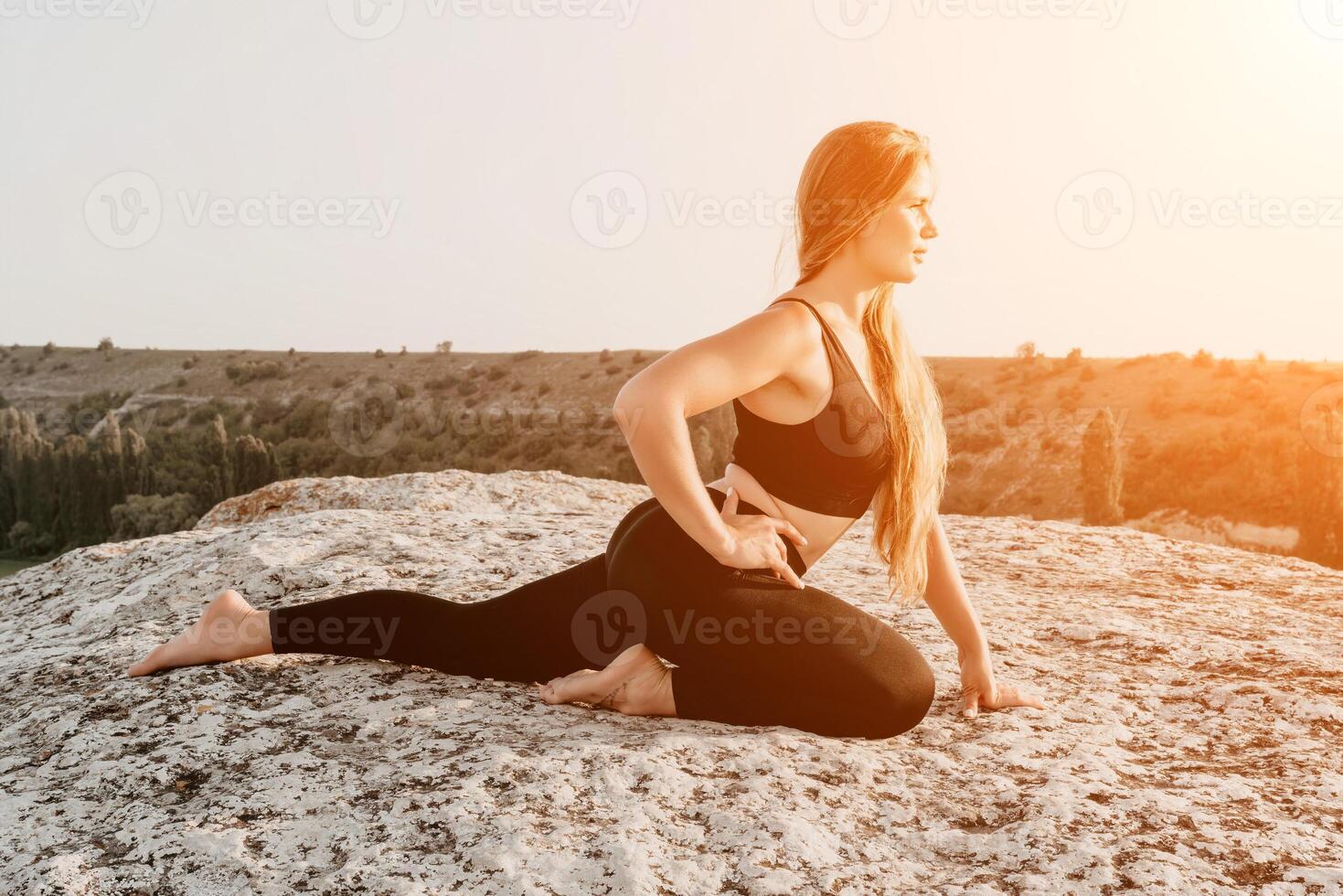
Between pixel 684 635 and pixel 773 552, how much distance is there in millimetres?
356

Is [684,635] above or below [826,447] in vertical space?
below

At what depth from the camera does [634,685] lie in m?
2.86

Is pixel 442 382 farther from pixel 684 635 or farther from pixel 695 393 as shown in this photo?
pixel 695 393

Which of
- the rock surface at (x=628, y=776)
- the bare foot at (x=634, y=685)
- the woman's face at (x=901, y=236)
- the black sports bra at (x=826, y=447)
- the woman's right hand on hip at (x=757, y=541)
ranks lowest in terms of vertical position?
the rock surface at (x=628, y=776)

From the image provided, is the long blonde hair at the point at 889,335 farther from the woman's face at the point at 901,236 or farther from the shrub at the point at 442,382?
the shrub at the point at 442,382

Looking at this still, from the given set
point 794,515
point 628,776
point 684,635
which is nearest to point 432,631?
point 684,635

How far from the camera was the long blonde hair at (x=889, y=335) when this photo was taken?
113 inches

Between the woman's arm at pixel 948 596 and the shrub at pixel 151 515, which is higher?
the woman's arm at pixel 948 596

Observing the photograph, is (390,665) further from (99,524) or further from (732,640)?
(99,524)

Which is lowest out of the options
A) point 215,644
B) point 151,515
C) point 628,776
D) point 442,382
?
point 151,515

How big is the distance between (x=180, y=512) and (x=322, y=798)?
156 feet

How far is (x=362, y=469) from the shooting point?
50.6 meters

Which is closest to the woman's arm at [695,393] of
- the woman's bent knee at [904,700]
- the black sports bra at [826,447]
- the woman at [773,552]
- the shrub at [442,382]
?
the woman at [773,552]

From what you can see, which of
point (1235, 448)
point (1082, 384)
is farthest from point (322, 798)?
point (1082, 384)
